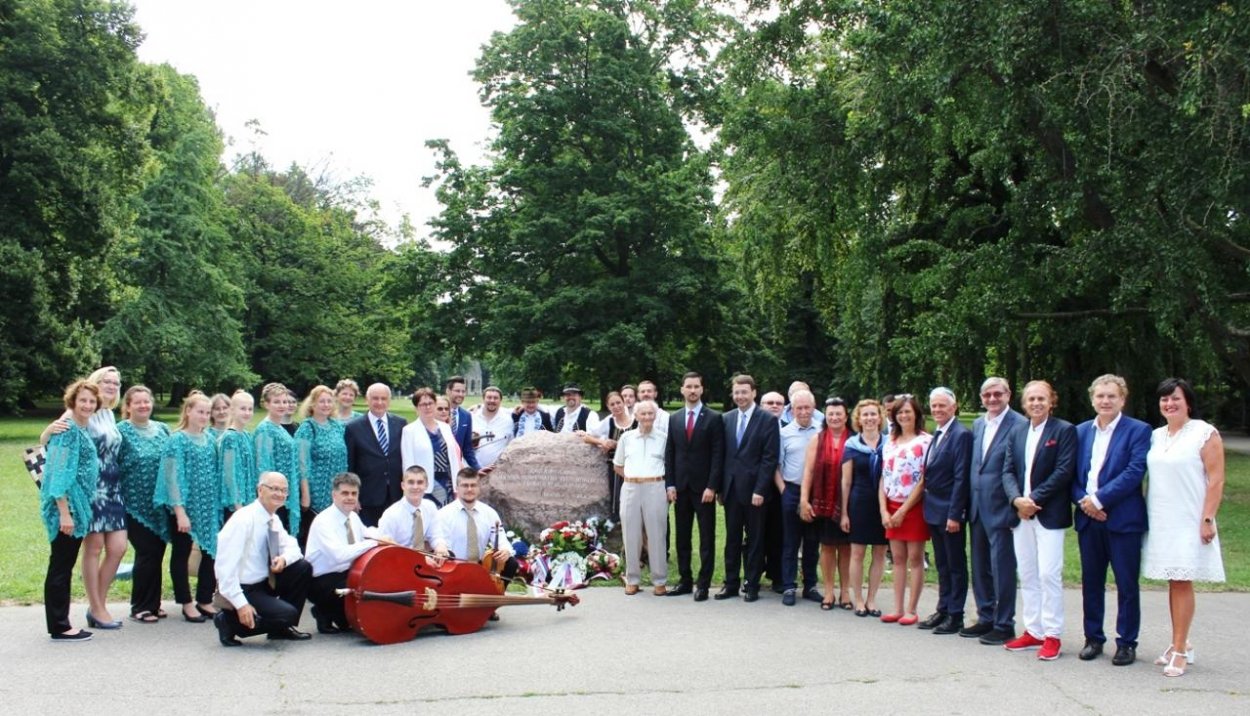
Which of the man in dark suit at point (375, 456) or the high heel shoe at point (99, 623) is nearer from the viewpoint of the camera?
the high heel shoe at point (99, 623)

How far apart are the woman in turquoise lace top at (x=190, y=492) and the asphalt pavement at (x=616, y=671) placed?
370 mm

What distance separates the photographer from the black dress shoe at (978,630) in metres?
7.64

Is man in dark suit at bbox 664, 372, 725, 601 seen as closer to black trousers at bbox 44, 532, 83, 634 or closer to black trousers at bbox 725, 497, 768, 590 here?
black trousers at bbox 725, 497, 768, 590

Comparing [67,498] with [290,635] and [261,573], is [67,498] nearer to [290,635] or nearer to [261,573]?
[261,573]

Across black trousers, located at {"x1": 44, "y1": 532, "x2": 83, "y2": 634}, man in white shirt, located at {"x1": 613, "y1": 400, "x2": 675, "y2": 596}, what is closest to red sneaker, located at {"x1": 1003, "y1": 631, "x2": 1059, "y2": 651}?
→ man in white shirt, located at {"x1": 613, "y1": 400, "x2": 675, "y2": 596}

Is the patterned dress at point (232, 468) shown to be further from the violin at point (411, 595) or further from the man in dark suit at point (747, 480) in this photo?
the man in dark suit at point (747, 480)

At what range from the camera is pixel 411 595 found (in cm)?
738

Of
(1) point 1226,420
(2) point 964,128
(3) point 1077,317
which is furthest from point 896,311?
(1) point 1226,420

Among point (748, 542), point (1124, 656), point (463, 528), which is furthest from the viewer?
point (748, 542)

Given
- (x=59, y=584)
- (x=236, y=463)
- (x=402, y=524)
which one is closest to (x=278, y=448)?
(x=236, y=463)

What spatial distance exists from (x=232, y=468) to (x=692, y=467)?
4013mm

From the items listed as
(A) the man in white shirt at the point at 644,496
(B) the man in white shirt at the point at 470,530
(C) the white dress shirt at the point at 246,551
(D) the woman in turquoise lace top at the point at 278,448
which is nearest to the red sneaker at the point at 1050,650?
(A) the man in white shirt at the point at 644,496

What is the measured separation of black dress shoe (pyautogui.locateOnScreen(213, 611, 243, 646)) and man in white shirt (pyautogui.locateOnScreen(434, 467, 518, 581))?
1.81 metres

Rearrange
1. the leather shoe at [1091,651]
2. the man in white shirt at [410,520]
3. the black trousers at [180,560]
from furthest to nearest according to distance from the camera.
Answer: the man in white shirt at [410,520]
the black trousers at [180,560]
the leather shoe at [1091,651]
